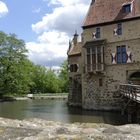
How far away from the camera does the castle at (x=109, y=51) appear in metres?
33.0

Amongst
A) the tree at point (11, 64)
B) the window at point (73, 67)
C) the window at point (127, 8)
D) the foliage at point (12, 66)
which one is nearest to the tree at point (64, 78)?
the foliage at point (12, 66)

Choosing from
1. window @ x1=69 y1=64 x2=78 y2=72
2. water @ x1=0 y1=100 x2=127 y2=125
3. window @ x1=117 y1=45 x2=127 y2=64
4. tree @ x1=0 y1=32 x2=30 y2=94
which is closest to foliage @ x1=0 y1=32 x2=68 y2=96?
tree @ x1=0 y1=32 x2=30 y2=94

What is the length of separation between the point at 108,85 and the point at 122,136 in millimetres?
30784

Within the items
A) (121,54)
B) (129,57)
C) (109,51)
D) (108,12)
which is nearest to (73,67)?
(109,51)

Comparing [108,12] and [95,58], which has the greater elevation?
[108,12]

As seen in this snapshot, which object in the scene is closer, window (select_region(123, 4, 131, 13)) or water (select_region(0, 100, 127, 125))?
water (select_region(0, 100, 127, 125))

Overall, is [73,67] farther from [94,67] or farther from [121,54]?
[121,54]

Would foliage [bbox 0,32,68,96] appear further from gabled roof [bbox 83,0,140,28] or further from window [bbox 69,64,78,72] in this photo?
gabled roof [bbox 83,0,140,28]

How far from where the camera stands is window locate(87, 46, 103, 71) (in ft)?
113

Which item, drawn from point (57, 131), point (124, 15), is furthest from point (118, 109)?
point (57, 131)

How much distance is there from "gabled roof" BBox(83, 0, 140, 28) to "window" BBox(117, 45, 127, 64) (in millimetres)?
2721

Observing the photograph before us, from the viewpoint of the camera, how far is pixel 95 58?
34.7 m

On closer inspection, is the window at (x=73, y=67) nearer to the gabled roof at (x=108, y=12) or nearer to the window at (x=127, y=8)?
the gabled roof at (x=108, y=12)

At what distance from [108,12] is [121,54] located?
4616mm
